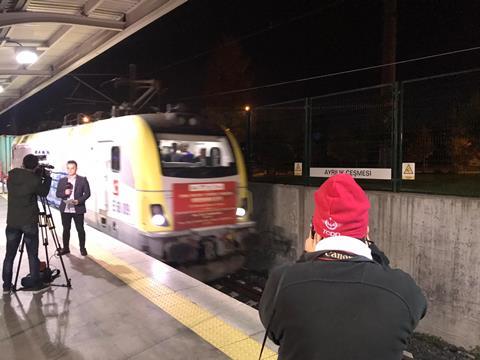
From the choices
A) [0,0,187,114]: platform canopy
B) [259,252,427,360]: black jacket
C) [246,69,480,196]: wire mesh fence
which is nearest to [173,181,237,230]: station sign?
[246,69,480,196]: wire mesh fence

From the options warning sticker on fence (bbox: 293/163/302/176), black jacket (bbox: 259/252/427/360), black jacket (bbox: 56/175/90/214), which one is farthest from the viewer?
warning sticker on fence (bbox: 293/163/302/176)

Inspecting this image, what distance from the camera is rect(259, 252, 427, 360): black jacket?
1.29 meters

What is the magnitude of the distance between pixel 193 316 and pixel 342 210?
299 cm

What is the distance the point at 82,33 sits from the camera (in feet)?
22.9

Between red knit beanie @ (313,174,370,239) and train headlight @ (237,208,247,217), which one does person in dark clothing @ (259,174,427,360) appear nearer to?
red knit beanie @ (313,174,370,239)

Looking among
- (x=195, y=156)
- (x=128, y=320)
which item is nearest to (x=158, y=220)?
(x=195, y=156)

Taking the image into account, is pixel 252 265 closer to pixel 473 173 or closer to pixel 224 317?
pixel 224 317

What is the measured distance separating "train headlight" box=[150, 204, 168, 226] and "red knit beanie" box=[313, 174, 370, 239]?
17.0 feet

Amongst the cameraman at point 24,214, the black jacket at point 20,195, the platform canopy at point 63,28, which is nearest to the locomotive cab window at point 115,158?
the platform canopy at point 63,28

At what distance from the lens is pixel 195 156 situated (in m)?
7.22

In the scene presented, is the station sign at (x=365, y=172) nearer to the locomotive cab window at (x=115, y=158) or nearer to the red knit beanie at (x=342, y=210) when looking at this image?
the locomotive cab window at (x=115, y=158)

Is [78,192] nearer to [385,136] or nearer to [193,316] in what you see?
[193,316]

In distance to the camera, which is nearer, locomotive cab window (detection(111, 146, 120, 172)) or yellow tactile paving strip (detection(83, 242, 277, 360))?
yellow tactile paving strip (detection(83, 242, 277, 360))

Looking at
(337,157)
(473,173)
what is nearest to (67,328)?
(337,157)
